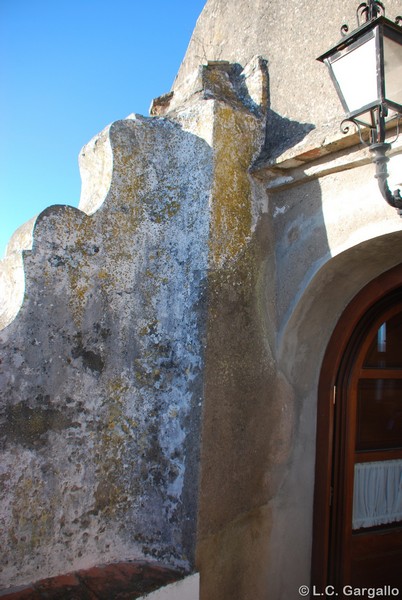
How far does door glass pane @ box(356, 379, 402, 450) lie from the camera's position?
9.91ft

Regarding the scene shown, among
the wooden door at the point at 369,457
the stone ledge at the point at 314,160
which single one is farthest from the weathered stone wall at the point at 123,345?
the wooden door at the point at 369,457

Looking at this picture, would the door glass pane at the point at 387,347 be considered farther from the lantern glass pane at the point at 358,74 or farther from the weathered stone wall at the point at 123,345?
the lantern glass pane at the point at 358,74

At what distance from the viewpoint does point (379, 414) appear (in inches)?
121

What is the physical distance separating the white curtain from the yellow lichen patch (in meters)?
1.60

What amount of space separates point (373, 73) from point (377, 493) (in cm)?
245

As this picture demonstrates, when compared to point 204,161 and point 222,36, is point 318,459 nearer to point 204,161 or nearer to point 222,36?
point 204,161

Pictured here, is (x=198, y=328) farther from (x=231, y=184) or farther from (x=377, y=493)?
(x=377, y=493)

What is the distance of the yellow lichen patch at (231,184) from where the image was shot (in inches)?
102

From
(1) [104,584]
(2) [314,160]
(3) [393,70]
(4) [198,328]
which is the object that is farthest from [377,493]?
(3) [393,70]

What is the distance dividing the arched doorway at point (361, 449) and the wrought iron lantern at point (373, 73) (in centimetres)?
102

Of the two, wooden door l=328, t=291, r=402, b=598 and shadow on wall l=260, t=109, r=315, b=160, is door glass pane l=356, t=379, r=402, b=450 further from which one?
shadow on wall l=260, t=109, r=315, b=160

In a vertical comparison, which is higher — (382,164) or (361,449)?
(382,164)

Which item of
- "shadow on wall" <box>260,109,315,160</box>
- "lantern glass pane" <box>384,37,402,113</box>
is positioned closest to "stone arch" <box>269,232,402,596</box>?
"shadow on wall" <box>260,109,315,160</box>

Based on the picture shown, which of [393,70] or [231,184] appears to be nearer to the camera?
[393,70]
